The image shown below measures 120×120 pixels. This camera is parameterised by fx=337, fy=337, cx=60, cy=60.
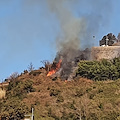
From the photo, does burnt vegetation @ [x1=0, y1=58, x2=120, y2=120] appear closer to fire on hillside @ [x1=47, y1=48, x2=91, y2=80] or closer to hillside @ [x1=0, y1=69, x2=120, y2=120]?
hillside @ [x1=0, y1=69, x2=120, y2=120]

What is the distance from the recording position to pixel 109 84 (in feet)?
131

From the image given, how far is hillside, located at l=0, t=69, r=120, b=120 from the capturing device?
99.8 ft

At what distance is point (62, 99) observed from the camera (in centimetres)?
3534

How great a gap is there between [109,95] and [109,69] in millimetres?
8650

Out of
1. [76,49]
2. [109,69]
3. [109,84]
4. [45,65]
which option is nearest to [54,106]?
[109,84]

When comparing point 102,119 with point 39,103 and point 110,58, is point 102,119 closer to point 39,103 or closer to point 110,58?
point 39,103

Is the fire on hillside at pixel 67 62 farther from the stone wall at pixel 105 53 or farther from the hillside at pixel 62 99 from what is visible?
the hillside at pixel 62 99

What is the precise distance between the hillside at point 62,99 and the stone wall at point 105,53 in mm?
8940

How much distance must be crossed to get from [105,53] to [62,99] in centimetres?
1855

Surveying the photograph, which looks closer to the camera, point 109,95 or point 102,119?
point 102,119

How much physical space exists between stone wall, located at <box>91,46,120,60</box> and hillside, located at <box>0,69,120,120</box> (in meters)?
8.94

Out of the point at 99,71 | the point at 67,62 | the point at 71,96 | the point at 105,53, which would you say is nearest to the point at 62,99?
the point at 71,96

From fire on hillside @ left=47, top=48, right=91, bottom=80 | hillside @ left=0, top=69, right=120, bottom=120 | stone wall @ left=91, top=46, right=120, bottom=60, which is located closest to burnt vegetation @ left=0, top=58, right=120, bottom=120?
hillside @ left=0, top=69, right=120, bottom=120

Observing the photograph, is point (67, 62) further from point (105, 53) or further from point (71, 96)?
point (71, 96)
